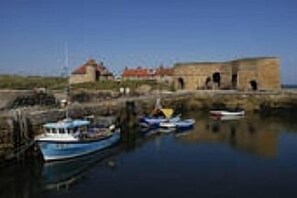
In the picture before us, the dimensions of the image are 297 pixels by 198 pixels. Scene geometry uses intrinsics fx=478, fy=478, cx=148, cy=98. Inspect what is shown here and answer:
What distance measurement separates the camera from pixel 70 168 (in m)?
26.0

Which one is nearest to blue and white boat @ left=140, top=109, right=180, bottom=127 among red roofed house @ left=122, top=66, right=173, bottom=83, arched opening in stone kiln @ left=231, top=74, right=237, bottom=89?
arched opening in stone kiln @ left=231, top=74, right=237, bottom=89

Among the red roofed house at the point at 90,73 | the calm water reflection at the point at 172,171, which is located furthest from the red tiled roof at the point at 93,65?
the calm water reflection at the point at 172,171

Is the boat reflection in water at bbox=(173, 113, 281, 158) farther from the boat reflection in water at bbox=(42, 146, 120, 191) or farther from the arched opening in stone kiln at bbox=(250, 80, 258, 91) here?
the arched opening in stone kiln at bbox=(250, 80, 258, 91)

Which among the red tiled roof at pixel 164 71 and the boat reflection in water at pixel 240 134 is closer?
the boat reflection in water at pixel 240 134

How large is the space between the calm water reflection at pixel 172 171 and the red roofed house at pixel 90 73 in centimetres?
4494

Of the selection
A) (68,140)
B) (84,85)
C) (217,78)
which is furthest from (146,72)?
(68,140)

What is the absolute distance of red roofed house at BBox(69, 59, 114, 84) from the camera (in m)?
80.4

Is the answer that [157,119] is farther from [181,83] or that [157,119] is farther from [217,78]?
[217,78]

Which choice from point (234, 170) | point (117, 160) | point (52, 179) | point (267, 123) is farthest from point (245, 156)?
point (267, 123)

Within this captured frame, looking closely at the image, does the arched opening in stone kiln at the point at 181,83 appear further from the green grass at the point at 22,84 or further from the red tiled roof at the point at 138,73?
the green grass at the point at 22,84

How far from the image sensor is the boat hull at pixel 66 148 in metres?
26.2

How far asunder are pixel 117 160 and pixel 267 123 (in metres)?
23.0

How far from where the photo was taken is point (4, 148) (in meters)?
25.3

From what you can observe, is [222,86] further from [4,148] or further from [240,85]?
[4,148]
